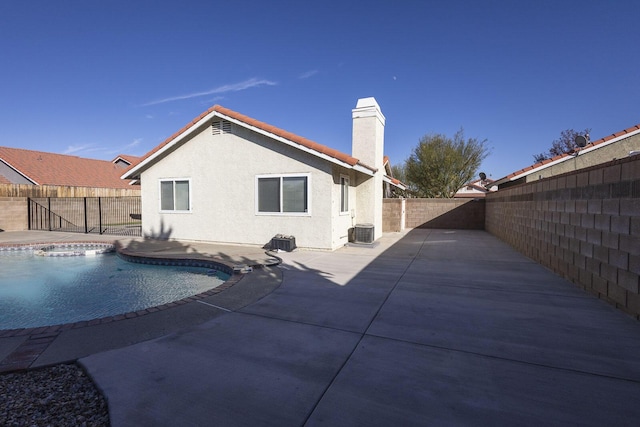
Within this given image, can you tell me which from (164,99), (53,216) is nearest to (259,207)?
(164,99)

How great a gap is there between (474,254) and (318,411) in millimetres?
8868

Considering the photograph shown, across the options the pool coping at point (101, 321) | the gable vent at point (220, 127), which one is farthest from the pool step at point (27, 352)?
the gable vent at point (220, 127)

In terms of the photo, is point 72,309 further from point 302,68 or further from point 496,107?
point 496,107

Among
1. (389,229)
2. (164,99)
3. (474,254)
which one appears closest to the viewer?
(474,254)

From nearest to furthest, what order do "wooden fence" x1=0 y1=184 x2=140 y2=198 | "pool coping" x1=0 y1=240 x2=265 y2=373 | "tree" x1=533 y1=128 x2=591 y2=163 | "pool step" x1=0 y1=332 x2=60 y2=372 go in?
"pool step" x1=0 y1=332 x2=60 y2=372
"pool coping" x1=0 y1=240 x2=265 y2=373
"wooden fence" x1=0 y1=184 x2=140 y2=198
"tree" x1=533 y1=128 x2=591 y2=163

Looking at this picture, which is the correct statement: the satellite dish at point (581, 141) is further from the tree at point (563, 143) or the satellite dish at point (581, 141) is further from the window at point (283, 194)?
the tree at point (563, 143)

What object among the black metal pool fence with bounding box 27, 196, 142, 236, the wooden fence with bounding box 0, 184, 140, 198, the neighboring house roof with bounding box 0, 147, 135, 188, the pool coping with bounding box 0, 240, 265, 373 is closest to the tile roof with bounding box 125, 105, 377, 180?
the pool coping with bounding box 0, 240, 265, 373

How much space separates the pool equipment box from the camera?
10016mm

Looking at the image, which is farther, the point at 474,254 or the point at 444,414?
the point at 474,254

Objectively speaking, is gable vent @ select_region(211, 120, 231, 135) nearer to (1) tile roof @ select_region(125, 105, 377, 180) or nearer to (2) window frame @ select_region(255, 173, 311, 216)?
(1) tile roof @ select_region(125, 105, 377, 180)

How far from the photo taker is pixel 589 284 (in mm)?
5527

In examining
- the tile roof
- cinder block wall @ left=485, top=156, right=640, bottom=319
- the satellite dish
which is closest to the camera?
cinder block wall @ left=485, top=156, right=640, bottom=319

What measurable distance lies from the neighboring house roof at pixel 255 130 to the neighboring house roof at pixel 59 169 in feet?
53.3

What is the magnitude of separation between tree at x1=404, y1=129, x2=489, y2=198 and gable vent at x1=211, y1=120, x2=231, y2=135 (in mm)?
21984
